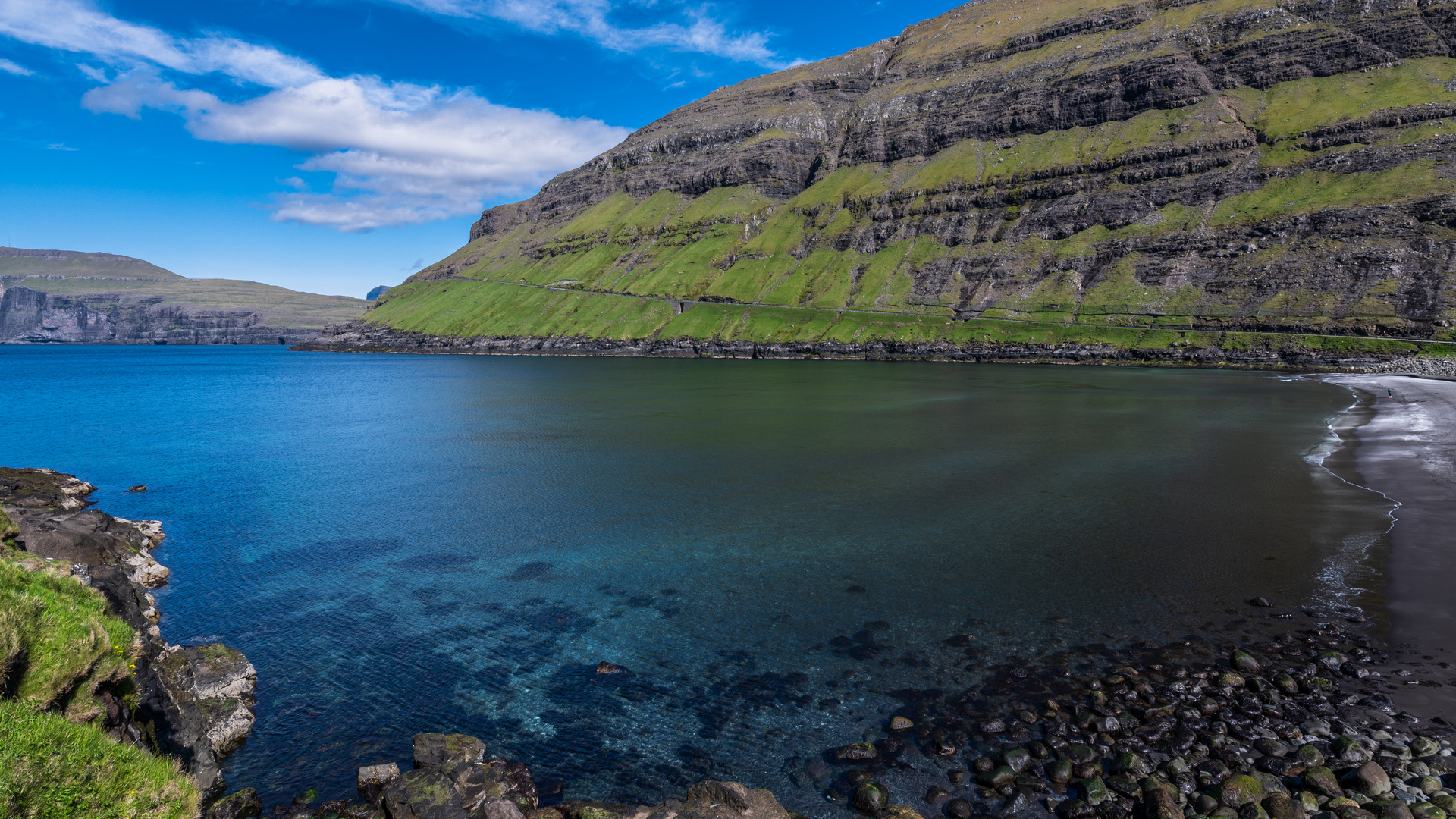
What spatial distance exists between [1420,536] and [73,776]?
165ft

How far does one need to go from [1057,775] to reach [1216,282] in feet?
613

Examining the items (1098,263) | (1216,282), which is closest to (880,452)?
(1216,282)

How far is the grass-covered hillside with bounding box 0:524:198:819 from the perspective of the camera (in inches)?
364

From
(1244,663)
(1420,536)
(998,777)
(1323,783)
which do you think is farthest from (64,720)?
(1420,536)

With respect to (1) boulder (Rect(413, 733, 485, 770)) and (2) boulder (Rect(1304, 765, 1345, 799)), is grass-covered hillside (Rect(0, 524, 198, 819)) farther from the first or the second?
(2) boulder (Rect(1304, 765, 1345, 799))

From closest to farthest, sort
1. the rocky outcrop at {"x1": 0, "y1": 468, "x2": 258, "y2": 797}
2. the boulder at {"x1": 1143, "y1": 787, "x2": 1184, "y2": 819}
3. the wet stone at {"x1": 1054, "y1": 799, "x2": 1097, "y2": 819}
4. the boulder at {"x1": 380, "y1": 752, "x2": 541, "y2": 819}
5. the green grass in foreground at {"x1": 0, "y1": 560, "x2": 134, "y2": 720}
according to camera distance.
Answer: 1. the green grass in foreground at {"x1": 0, "y1": 560, "x2": 134, "y2": 720}
2. the boulder at {"x1": 1143, "y1": 787, "x2": 1184, "y2": 819}
3. the boulder at {"x1": 380, "y1": 752, "x2": 541, "y2": 819}
4. the wet stone at {"x1": 1054, "y1": 799, "x2": 1097, "y2": 819}
5. the rocky outcrop at {"x1": 0, "y1": 468, "x2": 258, "y2": 797}

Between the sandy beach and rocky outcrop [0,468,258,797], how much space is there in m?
32.7

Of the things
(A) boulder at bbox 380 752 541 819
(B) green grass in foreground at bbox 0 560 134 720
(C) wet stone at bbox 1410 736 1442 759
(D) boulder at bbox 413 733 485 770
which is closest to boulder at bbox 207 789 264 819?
(A) boulder at bbox 380 752 541 819

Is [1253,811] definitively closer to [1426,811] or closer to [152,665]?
[1426,811]

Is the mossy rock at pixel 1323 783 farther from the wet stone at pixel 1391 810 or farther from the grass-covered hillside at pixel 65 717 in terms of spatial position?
the grass-covered hillside at pixel 65 717

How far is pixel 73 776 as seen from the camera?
9633mm

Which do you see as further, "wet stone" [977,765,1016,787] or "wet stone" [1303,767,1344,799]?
"wet stone" [977,765,1016,787]

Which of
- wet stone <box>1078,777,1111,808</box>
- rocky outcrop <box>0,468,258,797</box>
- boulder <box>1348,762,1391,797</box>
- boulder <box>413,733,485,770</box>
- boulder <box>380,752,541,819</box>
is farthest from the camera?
boulder <box>413,733,485,770</box>

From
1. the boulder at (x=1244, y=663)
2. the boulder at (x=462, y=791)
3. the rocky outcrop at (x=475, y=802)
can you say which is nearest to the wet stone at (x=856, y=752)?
the rocky outcrop at (x=475, y=802)
